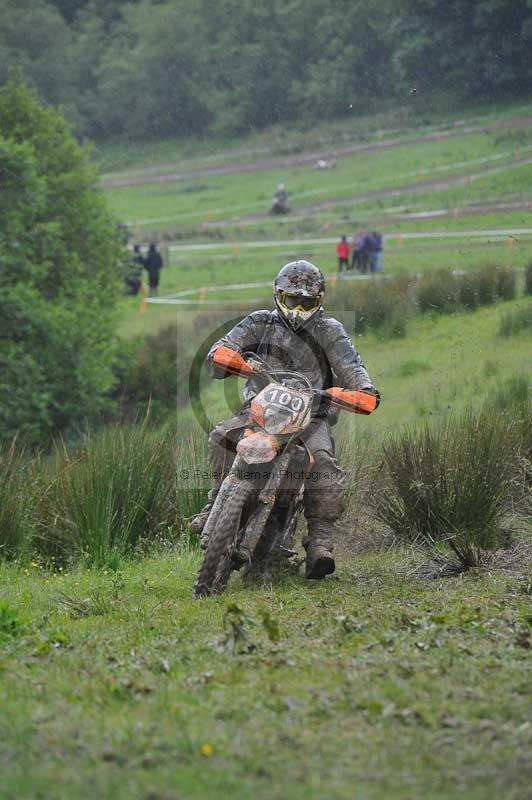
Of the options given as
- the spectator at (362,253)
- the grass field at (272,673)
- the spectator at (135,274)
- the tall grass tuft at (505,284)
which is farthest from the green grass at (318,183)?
the grass field at (272,673)

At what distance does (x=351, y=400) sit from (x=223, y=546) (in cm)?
129

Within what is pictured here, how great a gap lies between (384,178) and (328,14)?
1516 centimetres

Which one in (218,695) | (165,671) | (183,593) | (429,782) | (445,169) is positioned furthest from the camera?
(445,169)

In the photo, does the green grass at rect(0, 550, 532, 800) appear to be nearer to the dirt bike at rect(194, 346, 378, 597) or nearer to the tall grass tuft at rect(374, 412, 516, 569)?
the dirt bike at rect(194, 346, 378, 597)

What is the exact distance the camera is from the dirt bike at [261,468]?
323 inches

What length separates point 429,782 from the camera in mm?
4434

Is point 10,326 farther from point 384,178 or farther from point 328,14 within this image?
point 328,14

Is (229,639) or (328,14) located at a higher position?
(328,14)

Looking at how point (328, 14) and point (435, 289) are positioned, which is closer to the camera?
point (435, 289)

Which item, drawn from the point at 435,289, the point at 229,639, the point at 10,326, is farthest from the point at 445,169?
the point at 229,639

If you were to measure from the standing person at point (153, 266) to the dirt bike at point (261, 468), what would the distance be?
32.1 meters

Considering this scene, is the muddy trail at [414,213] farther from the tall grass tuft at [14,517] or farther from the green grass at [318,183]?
the tall grass tuft at [14,517]

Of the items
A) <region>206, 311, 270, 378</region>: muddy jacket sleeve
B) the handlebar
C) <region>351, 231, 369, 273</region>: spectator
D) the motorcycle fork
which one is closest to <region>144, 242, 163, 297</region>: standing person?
<region>351, 231, 369, 273</region>: spectator

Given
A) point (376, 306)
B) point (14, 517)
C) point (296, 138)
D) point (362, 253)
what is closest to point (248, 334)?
point (14, 517)
